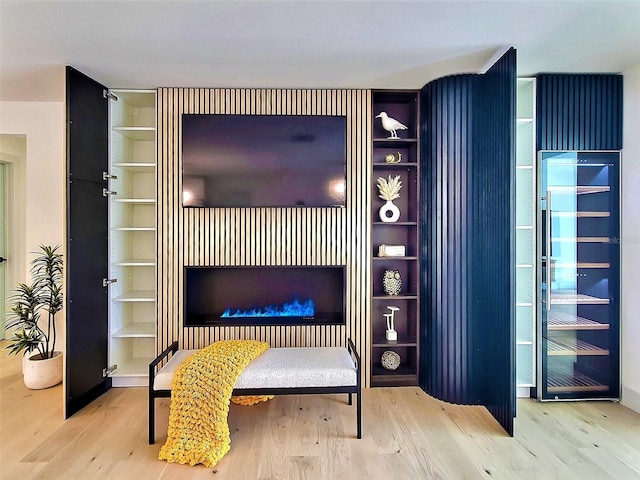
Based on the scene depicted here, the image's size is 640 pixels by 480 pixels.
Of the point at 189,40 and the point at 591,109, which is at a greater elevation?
the point at 189,40

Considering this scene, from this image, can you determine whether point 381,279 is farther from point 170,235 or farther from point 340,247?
point 170,235

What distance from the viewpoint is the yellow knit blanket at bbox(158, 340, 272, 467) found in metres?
2.18

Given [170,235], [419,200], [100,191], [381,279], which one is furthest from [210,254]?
[419,200]

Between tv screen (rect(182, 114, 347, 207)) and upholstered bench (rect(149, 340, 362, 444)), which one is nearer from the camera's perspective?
upholstered bench (rect(149, 340, 362, 444))

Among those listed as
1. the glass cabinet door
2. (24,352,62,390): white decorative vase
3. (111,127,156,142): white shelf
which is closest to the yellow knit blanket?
(24,352,62,390): white decorative vase

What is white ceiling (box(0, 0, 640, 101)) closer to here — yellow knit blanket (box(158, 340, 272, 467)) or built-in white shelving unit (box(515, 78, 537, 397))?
built-in white shelving unit (box(515, 78, 537, 397))

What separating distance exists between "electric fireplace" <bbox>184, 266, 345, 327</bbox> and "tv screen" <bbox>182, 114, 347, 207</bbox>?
686mm

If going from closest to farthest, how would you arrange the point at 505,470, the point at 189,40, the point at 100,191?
1. the point at 505,470
2. the point at 189,40
3. the point at 100,191

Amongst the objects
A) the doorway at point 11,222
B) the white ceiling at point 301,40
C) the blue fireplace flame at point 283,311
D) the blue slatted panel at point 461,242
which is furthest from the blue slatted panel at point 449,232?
the doorway at point 11,222

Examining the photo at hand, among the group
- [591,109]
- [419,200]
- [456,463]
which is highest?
[591,109]

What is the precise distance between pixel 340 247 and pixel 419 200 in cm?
83

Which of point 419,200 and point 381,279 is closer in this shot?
point 419,200

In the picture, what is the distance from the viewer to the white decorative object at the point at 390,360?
328cm

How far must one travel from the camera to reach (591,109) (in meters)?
2.95
